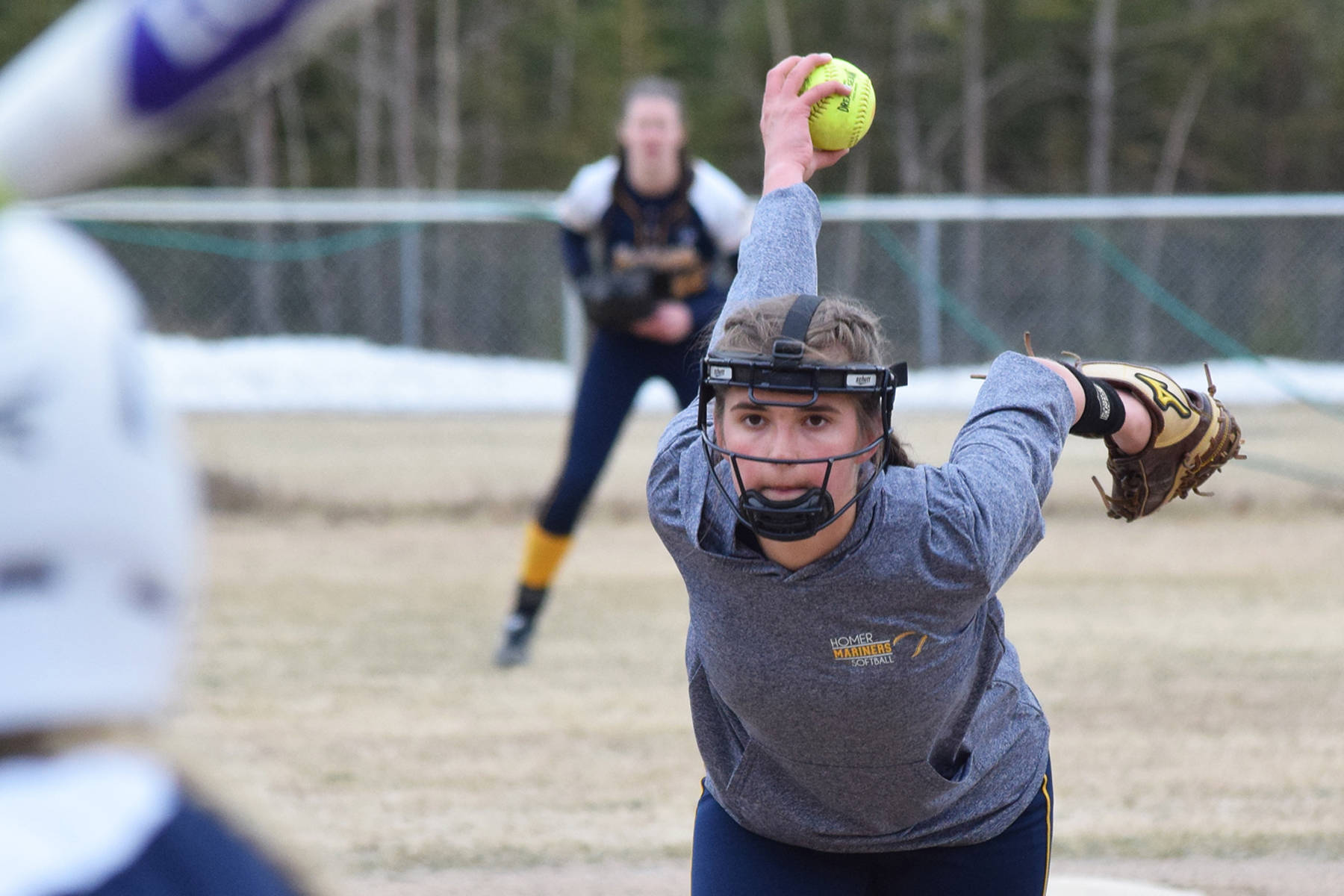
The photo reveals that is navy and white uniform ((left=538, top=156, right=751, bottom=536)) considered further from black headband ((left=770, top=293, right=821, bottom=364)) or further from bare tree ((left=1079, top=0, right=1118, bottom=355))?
bare tree ((left=1079, top=0, right=1118, bottom=355))

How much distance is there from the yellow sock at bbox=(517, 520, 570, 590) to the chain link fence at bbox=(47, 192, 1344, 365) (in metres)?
4.64

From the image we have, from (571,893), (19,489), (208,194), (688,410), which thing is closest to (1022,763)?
(688,410)

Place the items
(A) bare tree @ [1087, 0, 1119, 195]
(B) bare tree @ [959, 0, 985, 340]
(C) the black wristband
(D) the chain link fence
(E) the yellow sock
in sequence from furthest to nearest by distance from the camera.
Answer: (B) bare tree @ [959, 0, 985, 340]
(A) bare tree @ [1087, 0, 1119, 195]
(D) the chain link fence
(E) the yellow sock
(C) the black wristband

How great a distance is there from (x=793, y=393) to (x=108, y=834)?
1380 mm

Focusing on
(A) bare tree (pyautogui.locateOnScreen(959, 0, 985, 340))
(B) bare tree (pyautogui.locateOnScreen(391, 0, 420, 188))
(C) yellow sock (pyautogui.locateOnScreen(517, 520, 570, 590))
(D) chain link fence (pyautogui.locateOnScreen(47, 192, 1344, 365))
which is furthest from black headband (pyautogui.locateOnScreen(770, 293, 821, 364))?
(A) bare tree (pyautogui.locateOnScreen(959, 0, 985, 340))

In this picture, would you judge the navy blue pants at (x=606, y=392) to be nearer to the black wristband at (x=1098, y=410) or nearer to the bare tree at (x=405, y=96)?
the black wristband at (x=1098, y=410)

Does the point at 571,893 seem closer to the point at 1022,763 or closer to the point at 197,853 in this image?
the point at 1022,763

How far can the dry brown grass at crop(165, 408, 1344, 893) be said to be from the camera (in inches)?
166

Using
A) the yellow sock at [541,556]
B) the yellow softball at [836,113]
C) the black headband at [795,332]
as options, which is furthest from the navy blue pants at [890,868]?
the yellow sock at [541,556]

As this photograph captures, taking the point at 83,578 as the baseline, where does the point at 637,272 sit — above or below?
below

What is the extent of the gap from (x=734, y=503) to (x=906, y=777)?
492mm

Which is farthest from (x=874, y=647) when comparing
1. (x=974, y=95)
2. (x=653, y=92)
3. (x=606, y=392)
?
(x=974, y=95)

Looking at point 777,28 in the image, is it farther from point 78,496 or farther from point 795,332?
point 78,496

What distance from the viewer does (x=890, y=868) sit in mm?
2492
